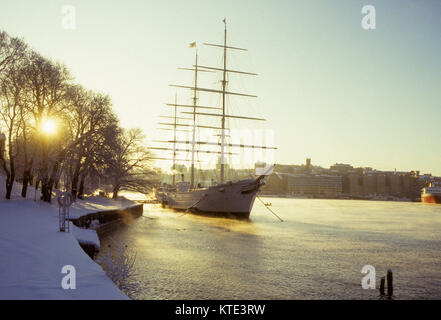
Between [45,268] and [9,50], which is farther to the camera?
[9,50]

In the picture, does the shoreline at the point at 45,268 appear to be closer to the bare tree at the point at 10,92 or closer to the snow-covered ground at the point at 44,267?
the snow-covered ground at the point at 44,267

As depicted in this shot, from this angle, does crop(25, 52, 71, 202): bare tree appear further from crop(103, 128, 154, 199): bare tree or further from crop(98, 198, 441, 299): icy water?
crop(103, 128, 154, 199): bare tree

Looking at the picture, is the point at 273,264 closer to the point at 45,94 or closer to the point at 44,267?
the point at 44,267

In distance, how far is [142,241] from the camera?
26.2 m

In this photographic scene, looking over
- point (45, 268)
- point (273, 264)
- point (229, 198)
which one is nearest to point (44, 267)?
point (45, 268)

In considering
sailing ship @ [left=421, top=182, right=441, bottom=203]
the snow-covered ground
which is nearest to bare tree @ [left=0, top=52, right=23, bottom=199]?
the snow-covered ground

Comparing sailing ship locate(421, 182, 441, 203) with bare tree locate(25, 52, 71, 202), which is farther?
sailing ship locate(421, 182, 441, 203)

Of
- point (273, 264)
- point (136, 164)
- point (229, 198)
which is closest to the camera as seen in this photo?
point (273, 264)

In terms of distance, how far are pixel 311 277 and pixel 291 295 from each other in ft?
11.1

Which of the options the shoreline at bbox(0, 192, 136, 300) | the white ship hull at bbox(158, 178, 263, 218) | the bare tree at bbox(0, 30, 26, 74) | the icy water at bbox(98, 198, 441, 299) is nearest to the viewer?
the shoreline at bbox(0, 192, 136, 300)

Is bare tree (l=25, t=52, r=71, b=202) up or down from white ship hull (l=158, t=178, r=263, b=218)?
up
